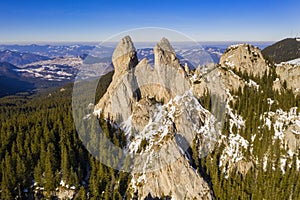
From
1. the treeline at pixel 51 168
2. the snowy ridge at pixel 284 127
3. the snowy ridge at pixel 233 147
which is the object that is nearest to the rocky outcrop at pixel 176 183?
the treeline at pixel 51 168

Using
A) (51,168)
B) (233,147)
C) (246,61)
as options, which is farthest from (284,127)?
(51,168)

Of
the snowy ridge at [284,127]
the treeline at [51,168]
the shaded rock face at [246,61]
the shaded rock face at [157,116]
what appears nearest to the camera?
the treeline at [51,168]

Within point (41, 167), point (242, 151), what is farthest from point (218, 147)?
point (41, 167)

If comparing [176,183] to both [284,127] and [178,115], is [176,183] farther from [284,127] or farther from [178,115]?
[284,127]

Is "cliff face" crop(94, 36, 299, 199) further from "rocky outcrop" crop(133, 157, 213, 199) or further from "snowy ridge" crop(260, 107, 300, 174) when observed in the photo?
"snowy ridge" crop(260, 107, 300, 174)

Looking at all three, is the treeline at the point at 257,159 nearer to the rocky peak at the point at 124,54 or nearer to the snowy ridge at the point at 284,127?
the snowy ridge at the point at 284,127

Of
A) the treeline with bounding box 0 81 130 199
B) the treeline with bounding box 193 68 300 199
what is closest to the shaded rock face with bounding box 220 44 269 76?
the treeline with bounding box 193 68 300 199

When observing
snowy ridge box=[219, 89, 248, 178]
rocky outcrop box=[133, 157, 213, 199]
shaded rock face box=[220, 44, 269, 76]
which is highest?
shaded rock face box=[220, 44, 269, 76]
